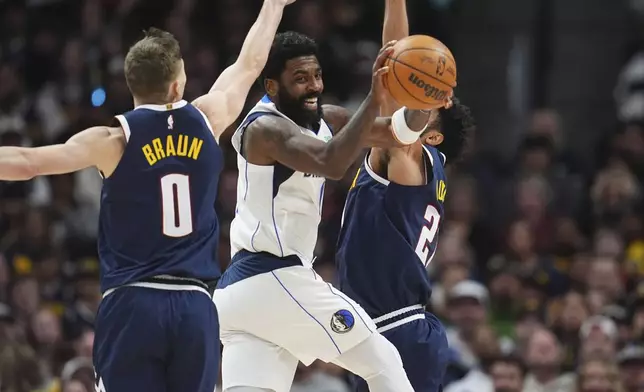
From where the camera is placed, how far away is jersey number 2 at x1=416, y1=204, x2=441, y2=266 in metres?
8.05

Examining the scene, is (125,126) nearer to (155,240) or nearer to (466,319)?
(155,240)

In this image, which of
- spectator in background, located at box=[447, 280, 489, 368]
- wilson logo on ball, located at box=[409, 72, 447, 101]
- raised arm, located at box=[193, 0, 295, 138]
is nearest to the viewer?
wilson logo on ball, located at box=[409, 72, 447, 101]

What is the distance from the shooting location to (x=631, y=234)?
47.4 feet

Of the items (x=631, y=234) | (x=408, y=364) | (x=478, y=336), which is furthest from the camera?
(x=631, y=234)

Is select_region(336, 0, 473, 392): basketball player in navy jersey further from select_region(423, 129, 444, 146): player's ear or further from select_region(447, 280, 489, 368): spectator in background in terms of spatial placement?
select_region(447, 280, 489, 368): spectator in background

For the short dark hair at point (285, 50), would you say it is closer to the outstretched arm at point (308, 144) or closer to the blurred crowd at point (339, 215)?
the outstretched arm at point (308, 144)

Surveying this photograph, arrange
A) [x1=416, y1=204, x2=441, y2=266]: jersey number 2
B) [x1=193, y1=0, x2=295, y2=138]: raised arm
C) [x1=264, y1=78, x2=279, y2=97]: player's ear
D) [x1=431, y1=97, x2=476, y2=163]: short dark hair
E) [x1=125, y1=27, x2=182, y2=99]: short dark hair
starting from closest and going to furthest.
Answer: [x1=125, y1=27, x2=182, y2=99]: short dark hair
[x1=193, y1=0, x2=295, y2=138]: raised arm
[x1=264, y1=78, x2=279, y2=97]: player's ear
[x1=416, y1=204, x2=441, y2=266]: jersey number 2
[x1=431, y1=97, x2=476, y2=163]: short dark hair

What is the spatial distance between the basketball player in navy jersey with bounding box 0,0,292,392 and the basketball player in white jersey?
472mm

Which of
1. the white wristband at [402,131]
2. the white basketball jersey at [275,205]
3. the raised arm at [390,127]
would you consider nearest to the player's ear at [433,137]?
the raised arm at [390,127]

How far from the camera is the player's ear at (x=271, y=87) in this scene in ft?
24.9

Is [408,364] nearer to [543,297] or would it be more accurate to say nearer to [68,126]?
[543,297]

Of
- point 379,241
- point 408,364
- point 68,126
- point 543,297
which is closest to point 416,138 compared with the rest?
point 379,241

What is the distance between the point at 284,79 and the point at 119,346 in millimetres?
1768

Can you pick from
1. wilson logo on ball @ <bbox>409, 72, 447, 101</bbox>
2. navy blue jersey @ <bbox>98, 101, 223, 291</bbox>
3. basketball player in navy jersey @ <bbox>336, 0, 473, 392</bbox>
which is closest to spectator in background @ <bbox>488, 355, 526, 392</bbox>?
basketball player in navy jersey @ <bbox>336, 0, 473, 392</bbox>
